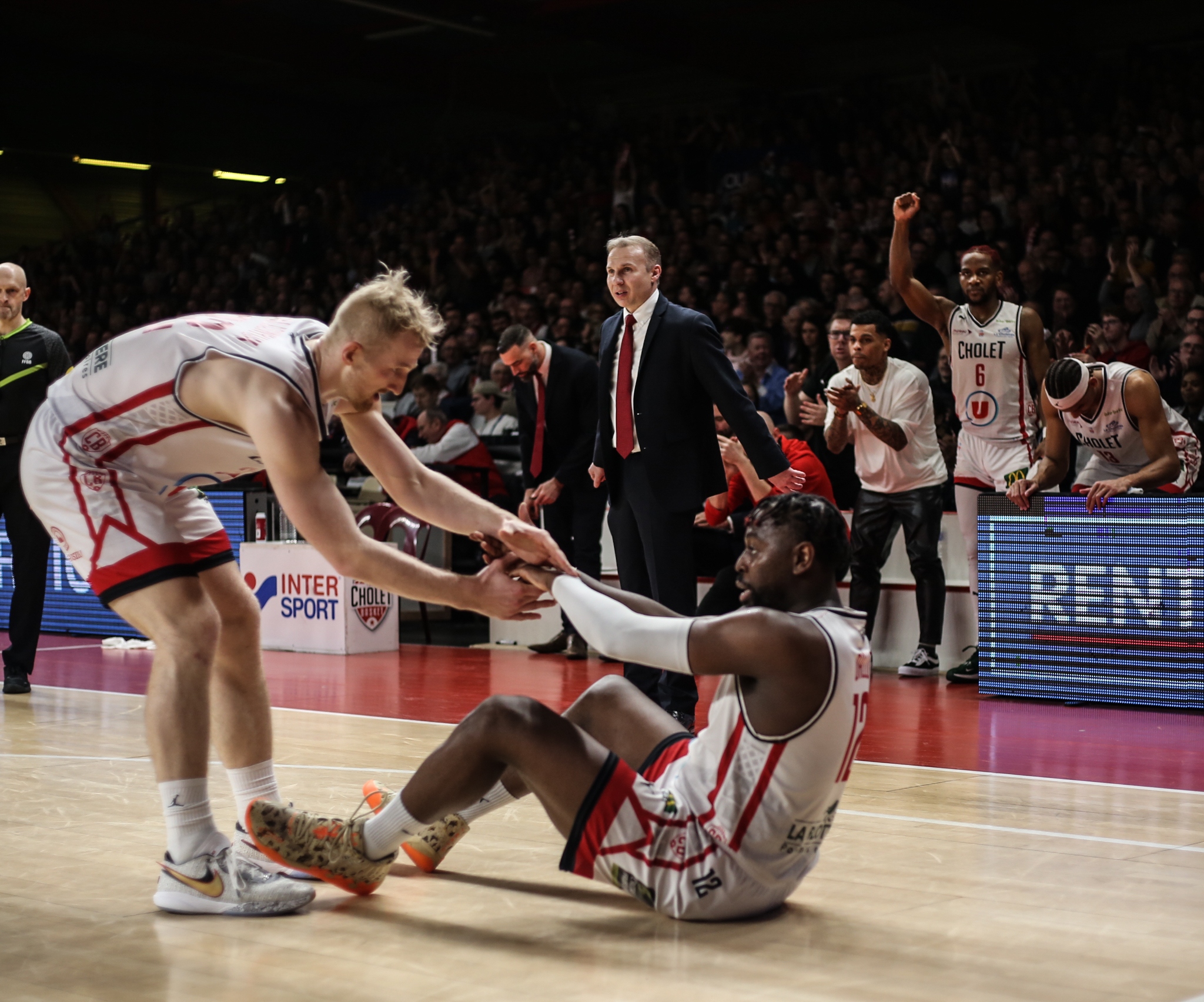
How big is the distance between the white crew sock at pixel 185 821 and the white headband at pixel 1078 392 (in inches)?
175

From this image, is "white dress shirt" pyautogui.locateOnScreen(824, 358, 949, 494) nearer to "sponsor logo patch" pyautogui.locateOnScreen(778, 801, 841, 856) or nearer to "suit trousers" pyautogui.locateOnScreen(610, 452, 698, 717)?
"suit trousers" pyautogui.locateOnScreen(610, 452, 698, 717)

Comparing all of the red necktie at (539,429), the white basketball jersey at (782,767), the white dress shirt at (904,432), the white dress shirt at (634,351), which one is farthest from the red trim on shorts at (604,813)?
the red necktie at (539,429)

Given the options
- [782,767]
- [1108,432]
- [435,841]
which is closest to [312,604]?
[1108,432]

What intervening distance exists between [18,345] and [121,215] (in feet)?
55.0

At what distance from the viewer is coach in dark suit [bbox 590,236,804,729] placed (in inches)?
216

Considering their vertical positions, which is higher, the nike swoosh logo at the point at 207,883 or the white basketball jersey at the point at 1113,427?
the white basketball jersey at the point at 1113,427

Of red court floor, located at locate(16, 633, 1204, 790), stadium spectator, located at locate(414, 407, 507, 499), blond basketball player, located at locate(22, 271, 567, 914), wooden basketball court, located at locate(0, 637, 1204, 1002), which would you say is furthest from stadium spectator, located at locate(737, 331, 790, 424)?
blond basketball player, located at locate(22, 271, 567, 914)

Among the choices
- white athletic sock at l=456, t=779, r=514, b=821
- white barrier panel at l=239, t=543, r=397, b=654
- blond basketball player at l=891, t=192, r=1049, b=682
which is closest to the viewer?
white athletic sock at l=456, t=779, r=514, b=821

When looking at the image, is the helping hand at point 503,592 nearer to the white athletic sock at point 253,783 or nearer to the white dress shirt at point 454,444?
the white athletic sock at point 253,783

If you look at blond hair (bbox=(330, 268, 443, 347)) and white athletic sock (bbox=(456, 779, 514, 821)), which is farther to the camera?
white athletic sock (bbox=(456, 779, 514, 821))

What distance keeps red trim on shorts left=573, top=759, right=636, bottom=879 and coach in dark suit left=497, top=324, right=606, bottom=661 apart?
15.8 feet

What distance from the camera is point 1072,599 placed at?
6504 mm

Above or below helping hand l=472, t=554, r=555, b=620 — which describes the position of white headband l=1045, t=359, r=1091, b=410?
above

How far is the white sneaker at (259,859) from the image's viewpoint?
132 inches
